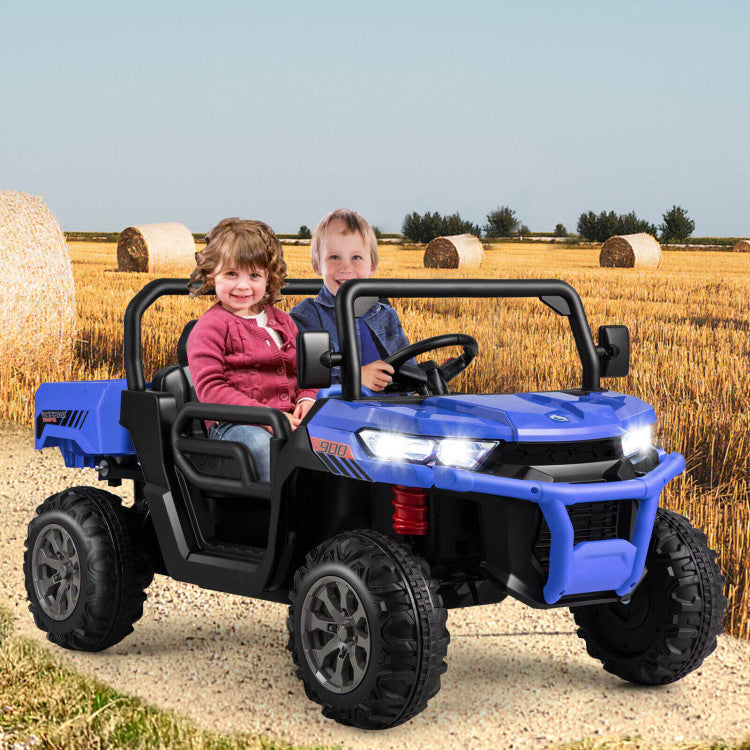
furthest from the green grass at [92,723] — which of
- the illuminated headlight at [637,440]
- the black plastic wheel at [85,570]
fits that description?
the illuminated headlight at [637,440]

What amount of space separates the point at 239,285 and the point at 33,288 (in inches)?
336

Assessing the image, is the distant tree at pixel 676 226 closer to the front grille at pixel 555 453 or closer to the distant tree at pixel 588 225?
the distant tree at pixel 588 225

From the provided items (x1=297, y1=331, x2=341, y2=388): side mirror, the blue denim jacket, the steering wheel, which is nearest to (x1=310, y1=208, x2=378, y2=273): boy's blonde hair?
the blue denim jacket

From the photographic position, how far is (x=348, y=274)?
4617 millimetres

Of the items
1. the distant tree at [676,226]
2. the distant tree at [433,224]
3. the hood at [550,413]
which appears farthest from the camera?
the distant tree at [676,226]

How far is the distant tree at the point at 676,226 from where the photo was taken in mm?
57156

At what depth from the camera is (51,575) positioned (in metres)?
4.43

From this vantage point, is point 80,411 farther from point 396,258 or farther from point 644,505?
point 396,258

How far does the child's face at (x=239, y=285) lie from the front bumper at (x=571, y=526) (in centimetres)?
124

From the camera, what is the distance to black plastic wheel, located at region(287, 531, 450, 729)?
319 cm

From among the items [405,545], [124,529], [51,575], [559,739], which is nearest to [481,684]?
[559,739]

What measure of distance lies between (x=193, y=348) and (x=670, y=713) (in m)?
2.05

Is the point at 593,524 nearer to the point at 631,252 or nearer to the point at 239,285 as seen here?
the point at 239,285

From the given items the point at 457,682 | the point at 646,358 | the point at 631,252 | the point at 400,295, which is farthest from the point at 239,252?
the point at 631,252
